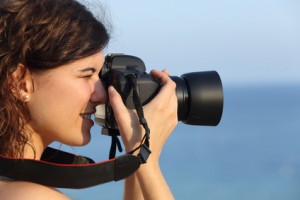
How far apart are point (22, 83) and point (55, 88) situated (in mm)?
67

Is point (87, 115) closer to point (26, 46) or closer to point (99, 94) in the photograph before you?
→ point (99, 94)

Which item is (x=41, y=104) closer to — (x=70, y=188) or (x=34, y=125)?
(x=34, y=125)

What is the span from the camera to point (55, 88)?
40.1 inches

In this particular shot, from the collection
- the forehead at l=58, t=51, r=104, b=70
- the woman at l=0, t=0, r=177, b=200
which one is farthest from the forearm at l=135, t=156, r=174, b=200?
the forehead at l=58, t=51, r=104, b=70

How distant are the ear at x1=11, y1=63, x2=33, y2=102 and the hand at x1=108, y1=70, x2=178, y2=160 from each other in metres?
0.17

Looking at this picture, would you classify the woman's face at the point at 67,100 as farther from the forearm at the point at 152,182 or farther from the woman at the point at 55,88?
the forearm at the point at 152,182

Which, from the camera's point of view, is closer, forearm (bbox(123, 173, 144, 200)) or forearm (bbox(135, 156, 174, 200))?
forearm (bbox(135, 156, 174, 200))

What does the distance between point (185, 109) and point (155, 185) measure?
243 mm

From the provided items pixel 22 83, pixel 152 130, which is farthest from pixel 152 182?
pixel 22 83

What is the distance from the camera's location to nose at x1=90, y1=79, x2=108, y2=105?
1.09 m

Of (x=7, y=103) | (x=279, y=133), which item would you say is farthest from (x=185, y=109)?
(x=279, y=133)

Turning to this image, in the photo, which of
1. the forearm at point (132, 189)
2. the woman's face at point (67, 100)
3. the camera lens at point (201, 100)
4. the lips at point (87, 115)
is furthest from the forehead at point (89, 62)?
the forearm at point (132, 189)

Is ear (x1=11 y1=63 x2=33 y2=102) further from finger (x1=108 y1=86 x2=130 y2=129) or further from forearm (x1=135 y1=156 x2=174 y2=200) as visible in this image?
forearm (x1=135 y1=156 x2=174 y2=200)

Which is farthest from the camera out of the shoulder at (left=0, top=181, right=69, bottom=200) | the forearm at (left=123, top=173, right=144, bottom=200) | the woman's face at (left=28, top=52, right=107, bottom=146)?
the forearm at (left=123, top=173, right=144, bottom=200)
